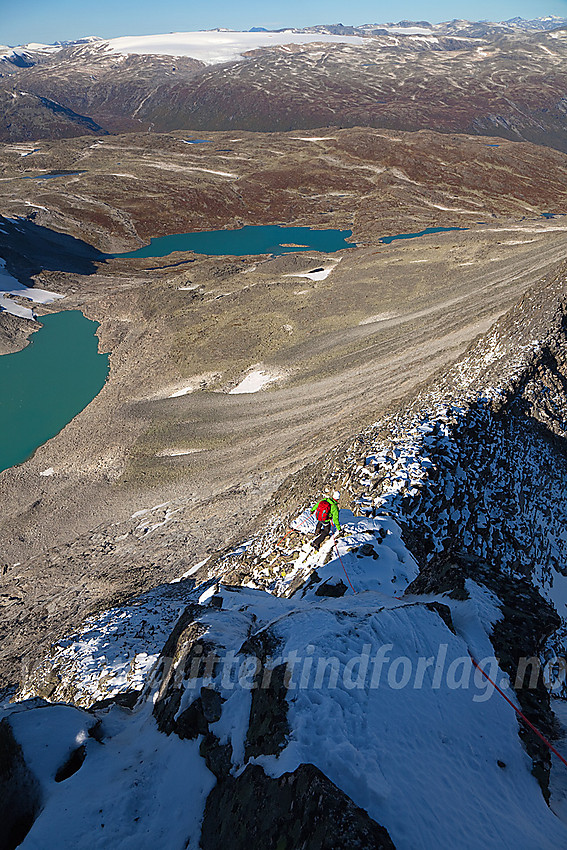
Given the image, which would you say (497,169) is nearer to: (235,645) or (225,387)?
(225,387)

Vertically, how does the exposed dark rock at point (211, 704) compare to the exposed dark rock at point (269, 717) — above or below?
below

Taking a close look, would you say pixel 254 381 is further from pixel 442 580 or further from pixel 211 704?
pixel 211 704

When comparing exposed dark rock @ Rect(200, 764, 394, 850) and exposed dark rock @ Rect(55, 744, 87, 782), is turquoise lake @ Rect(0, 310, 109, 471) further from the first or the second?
exposed dark rock @ Rect(200, 764, 394, 850)

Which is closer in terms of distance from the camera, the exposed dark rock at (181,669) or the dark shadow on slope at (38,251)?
the exposed dark rock at (181,669)

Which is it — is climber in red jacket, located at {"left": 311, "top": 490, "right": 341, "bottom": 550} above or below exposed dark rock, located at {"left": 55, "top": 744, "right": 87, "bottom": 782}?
below

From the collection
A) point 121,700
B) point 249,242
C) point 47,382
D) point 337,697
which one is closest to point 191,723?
point 337,697

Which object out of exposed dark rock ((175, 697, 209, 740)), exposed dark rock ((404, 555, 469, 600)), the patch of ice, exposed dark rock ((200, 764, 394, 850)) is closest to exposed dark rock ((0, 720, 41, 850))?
exposed dark rock ((175, 697, 209, 740))

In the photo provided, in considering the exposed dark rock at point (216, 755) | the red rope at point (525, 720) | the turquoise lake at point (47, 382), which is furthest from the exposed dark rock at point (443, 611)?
the turquoise lake at point (47, 382)

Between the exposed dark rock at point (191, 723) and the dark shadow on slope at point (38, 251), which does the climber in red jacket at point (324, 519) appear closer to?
the exposed dark rock at point (191, 723)
